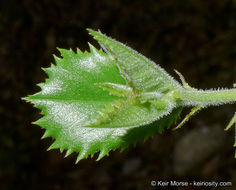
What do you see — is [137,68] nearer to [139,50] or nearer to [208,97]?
[208,97]

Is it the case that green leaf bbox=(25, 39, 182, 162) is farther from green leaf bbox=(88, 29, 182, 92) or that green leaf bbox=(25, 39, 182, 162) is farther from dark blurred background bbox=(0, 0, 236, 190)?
dark blurred background bbox=(0, 0, 236, 190)

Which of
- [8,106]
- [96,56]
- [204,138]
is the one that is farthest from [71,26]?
[96,56]

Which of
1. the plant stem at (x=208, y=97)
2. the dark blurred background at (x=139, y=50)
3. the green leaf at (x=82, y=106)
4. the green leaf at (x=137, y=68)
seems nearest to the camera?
the green leaf at (x=137, y=68)

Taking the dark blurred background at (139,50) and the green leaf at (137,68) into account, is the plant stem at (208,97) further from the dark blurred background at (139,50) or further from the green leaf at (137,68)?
the dark blurred background at (139,50)

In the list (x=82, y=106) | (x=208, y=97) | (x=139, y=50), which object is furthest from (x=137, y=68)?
(x=139, y=50)

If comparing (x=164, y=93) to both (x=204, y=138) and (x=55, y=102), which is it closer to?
(x=55, y=102)

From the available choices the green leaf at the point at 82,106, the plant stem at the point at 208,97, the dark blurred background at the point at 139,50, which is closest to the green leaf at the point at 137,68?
the plant stem at the point at 208,97

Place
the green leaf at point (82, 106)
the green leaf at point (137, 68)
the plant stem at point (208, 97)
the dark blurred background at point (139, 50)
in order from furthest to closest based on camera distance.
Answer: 1. the dark blurred background at point (139, 50)
2. the green leaf at point (82, 106)
3. the plant stem at point (208, 97)
4. the green leaf at point (137, 68)
